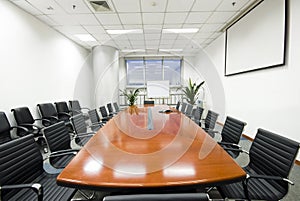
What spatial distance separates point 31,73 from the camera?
4.04 meters

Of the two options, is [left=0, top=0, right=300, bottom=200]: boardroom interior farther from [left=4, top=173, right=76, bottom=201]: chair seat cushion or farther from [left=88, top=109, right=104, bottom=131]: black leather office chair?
[left=4, top=173, right=76, bottom=201]: chair seat cushion

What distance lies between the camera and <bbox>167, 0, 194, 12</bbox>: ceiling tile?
3.54 m

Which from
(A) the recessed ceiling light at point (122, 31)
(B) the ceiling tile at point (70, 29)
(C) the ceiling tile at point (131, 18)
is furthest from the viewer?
(A) the recessed ceiling light at point (122, 31)

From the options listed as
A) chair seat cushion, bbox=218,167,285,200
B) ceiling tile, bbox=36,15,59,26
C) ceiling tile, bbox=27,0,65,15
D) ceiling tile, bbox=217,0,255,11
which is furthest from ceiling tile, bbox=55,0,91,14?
chair seat cushion, bbox=218,167,285,200

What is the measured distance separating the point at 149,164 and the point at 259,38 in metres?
3.78

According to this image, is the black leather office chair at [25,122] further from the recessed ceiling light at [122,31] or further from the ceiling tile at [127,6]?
the recessed ceiling light at [122,31]

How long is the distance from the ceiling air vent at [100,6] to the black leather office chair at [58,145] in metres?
2.64

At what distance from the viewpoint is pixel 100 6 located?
3.68 metres

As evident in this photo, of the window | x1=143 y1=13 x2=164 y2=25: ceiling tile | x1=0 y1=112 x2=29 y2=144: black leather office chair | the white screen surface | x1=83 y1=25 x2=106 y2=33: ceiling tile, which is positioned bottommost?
x1=0 y1=112 x2=29 y2=144: black leather office chair

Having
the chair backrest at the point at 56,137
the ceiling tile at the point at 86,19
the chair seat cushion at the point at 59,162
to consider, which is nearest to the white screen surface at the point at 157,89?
the ceiling tile at the point at 86,19

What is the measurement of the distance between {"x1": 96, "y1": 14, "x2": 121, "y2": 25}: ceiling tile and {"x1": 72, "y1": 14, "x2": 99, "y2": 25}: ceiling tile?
5.8 inches

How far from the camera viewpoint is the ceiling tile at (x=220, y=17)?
4.16m

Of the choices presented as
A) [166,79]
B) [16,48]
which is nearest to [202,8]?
[16,48]

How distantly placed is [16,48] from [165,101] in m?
7.02
